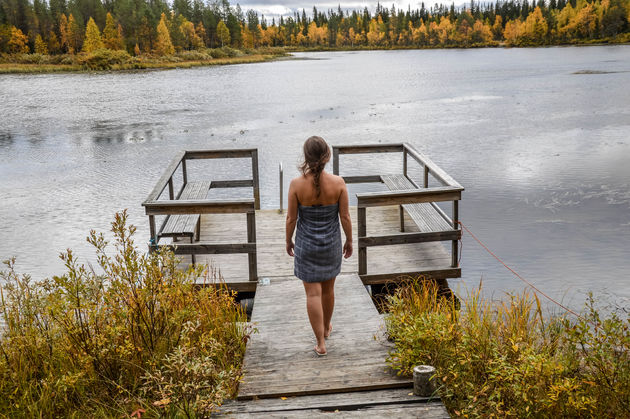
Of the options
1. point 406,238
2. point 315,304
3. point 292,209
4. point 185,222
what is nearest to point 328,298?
point 315,304

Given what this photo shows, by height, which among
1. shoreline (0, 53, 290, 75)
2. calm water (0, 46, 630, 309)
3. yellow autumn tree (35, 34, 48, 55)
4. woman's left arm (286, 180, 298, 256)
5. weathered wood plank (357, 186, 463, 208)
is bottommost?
calm water (0, 46, 630, 309)

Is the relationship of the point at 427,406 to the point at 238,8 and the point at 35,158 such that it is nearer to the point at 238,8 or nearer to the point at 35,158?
the point at 35,158

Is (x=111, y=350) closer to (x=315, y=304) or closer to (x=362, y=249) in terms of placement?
(x=315, y=304)

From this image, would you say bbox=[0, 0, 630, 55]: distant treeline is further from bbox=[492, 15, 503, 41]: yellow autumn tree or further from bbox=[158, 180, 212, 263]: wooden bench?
bbox=[158, 180, 212, 263]: wooden bench

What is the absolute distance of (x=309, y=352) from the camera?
202 inches

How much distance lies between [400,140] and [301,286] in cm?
1649

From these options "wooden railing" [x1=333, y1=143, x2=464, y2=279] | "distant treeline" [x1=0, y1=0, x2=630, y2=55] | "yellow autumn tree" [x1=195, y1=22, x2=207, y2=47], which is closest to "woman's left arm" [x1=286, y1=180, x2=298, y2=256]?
"wooden railing" [x1=333, y1=143, x2=464, y2=279]

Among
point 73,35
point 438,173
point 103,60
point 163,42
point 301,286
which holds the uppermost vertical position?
point 73,35

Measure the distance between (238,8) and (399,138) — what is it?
13161cm

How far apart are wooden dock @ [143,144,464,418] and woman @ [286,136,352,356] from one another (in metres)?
0.42

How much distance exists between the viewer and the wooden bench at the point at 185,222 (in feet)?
24.4

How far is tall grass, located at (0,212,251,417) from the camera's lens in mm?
4340

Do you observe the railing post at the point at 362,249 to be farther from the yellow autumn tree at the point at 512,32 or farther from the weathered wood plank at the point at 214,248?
the yellow autumn tree at the point at 512,32

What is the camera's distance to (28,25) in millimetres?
101438
